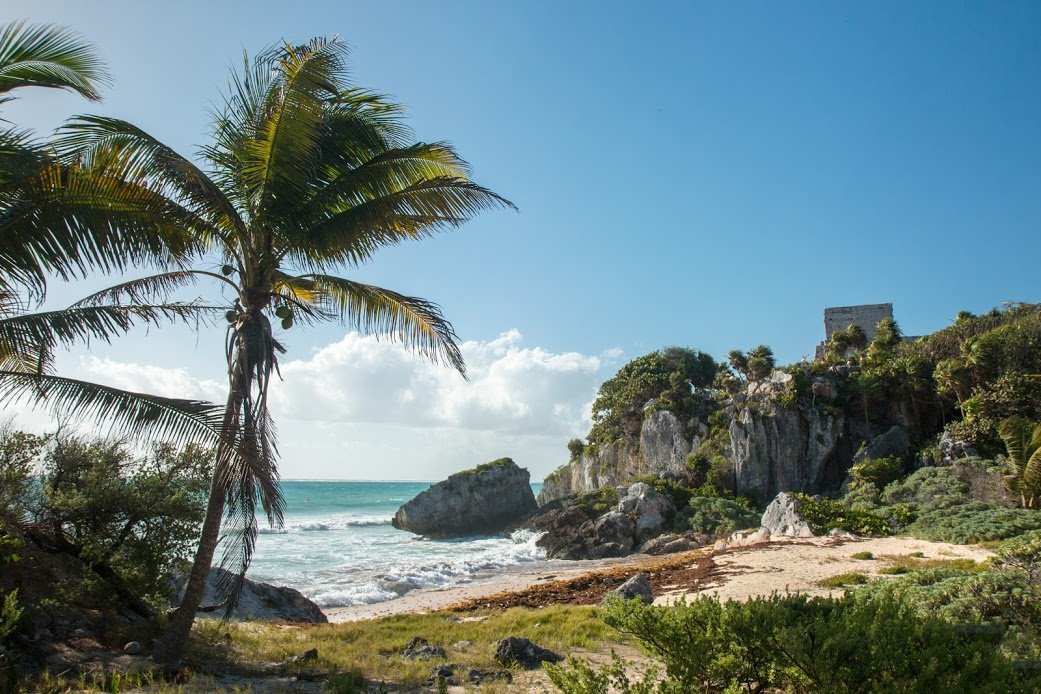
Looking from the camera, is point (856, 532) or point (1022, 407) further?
point (1022, 407)

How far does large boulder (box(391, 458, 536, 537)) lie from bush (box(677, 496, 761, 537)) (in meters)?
18.4

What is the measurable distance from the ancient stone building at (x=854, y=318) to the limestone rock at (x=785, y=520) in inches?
954

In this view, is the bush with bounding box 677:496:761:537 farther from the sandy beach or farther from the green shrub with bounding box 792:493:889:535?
the sandy beach

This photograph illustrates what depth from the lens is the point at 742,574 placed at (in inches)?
598

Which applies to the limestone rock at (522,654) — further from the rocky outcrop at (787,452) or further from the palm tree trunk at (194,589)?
the rocky outcrop at (787,452)

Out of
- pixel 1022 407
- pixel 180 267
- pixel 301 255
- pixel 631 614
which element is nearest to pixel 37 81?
pixel 180 267

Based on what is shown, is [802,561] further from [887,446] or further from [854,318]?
[854,318]

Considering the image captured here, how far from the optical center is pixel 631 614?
15.8 feet

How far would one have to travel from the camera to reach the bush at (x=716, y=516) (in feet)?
94.8

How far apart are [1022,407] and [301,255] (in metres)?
Result: 29.9

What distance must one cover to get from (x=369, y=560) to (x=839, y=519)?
21.7 meters

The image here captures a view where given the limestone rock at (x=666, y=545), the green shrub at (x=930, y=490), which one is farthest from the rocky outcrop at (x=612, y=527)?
the green shrub at (x=930, y=490)

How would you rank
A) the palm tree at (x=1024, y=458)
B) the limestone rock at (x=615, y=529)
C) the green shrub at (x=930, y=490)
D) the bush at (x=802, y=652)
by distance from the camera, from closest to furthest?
1. the bush at (x=802, y=652)
2. the palm tree at (x=1024, y=458)
3. the green shrub at (x=930, y=490)
4. the limestone rock at (x=615, y=529)

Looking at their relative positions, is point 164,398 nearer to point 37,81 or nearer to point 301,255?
point 301,255
